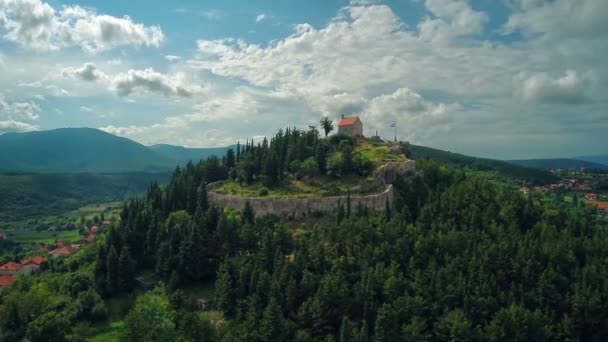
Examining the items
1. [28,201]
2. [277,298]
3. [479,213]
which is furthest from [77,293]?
[28,201]

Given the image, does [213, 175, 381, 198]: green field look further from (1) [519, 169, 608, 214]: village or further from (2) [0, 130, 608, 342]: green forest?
(1) [519, 169, 608, 214]: village

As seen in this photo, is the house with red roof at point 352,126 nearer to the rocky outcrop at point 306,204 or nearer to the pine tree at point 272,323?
the rocky outcrop at point 306,204

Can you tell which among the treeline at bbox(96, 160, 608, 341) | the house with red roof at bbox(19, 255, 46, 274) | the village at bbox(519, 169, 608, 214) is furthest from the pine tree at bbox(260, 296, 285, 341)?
the village at bbox(519, 169, 608, 214)

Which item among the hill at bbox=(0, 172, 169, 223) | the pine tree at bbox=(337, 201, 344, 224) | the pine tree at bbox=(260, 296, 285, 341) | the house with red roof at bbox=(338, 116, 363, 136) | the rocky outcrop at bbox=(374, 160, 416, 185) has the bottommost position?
the hill at bbox=(0, 172, 169, 223)

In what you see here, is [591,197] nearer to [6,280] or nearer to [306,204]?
[306,204]

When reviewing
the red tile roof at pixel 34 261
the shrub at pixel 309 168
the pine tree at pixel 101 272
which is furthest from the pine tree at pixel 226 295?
the red tile roof at pixel 34 261

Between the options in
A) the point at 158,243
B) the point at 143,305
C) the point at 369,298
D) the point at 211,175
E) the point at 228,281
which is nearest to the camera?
the point at 143,305

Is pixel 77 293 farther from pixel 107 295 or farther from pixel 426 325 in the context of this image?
pixel 426 325
